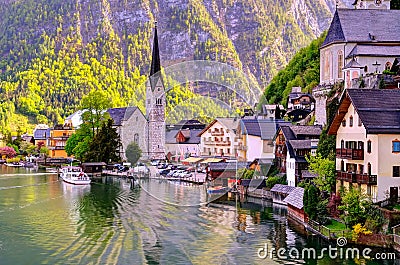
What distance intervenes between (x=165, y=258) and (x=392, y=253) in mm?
8838

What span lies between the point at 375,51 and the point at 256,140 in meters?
11.2

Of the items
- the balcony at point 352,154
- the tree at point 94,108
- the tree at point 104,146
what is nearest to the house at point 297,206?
the balcony at point 352,154

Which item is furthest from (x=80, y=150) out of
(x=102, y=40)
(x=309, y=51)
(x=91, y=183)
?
(x=102, y=40)

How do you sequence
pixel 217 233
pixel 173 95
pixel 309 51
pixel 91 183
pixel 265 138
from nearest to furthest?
pixel 217 233 < pixel 265 138 < pixel 91 183 < pixel 173 95 < pixel 309 51

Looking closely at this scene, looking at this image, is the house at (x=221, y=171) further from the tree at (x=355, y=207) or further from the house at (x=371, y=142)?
the tree at (x=355, y=207)

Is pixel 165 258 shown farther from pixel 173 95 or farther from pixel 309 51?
pixel 309 51

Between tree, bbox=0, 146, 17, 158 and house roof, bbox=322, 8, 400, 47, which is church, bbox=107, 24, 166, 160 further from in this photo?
house roof, bbox=322, 8, 400, 47

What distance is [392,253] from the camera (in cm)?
2616

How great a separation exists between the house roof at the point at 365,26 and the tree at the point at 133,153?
2869cm

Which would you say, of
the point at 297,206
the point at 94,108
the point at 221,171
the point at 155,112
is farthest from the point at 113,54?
the point at 297,206

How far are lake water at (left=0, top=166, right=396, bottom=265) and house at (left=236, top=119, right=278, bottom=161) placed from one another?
18.8ft

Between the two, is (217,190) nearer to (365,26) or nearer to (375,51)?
(375,51)

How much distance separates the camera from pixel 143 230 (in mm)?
32344

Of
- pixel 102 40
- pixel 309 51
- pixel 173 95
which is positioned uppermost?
pixel 102 40
